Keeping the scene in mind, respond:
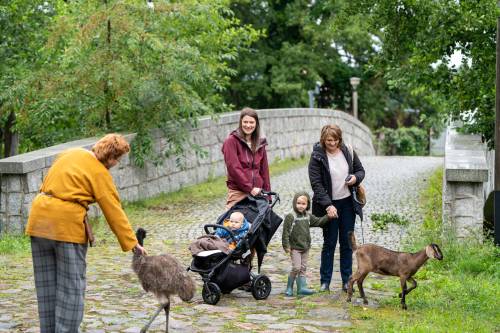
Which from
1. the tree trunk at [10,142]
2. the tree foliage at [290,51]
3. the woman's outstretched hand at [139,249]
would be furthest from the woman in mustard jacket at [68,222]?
the tree foliage at [290,51]

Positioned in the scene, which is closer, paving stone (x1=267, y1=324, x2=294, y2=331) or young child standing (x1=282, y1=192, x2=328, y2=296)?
paving stone (x1=267, y1=324, x2=294, y2=331)

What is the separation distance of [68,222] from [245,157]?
2.79 meters

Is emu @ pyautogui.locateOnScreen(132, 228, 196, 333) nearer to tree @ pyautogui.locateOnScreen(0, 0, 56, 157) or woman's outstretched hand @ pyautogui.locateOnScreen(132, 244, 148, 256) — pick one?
woman's outstretched hand @ pyautogui.locateOnScreen(132, 244, 148, 256)

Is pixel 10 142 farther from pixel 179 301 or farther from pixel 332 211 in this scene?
pixel 332 211

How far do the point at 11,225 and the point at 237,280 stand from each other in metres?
4.21

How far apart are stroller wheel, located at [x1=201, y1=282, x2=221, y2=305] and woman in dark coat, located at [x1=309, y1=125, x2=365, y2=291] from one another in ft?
3.50

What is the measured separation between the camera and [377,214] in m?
12.3

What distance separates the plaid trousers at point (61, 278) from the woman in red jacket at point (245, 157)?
8.19ft

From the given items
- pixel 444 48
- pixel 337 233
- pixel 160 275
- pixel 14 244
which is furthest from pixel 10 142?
pixel 160 275

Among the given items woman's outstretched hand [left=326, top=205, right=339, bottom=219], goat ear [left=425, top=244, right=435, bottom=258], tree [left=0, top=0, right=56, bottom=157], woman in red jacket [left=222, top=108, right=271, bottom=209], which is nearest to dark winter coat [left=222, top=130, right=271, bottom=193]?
woman in red jacket [left=222, top=108, right=271, bottom=209]

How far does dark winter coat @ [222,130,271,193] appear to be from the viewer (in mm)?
7902

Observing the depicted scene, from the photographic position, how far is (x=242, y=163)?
798cm

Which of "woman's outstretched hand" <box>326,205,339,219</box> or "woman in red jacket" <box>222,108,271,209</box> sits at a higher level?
"woman in red jacket" <box>222,108,271,209</box>

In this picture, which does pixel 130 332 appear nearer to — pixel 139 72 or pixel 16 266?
pixel 16 266
